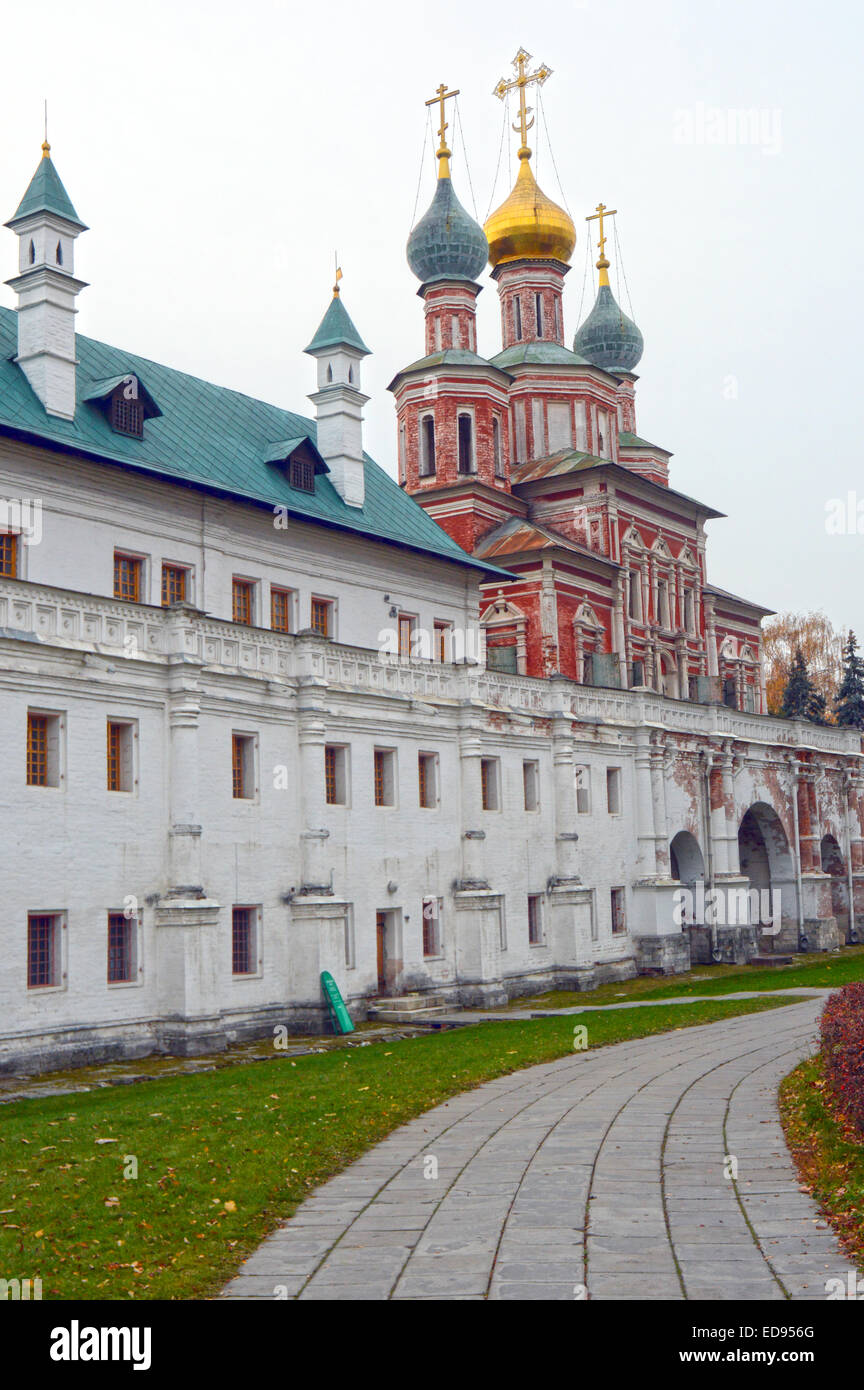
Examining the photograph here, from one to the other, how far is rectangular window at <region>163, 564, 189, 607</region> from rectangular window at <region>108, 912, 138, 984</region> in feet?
27.3

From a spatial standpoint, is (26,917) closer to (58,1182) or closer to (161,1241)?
(58,1182)

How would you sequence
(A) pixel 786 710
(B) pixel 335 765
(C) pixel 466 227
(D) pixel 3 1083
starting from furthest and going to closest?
(A) pixel 786 710 → (C) pixel 466 227 → (B) pixel 335 765 → (D) pixel 3 1083

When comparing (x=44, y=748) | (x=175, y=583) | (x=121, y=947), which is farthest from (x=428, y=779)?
(x=44, y=748)

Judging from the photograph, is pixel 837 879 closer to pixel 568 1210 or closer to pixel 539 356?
pixel 539 356

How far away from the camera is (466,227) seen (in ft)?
172

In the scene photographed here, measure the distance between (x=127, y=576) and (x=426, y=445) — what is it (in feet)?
81.5

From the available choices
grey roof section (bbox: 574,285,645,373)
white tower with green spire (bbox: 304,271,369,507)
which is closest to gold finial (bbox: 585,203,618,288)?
grey roof section (bbox: 574,285,645,373)

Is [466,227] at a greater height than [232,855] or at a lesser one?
greater

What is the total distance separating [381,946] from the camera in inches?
1229

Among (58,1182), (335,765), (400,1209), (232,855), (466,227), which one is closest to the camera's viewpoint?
(400,1209)

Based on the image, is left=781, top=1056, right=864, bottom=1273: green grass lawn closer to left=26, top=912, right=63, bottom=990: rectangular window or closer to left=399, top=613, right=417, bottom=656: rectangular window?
left=26, top=912, right=63, bottom=990: rectangular window

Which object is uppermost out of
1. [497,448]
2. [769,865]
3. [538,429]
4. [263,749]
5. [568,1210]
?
[538,429]
